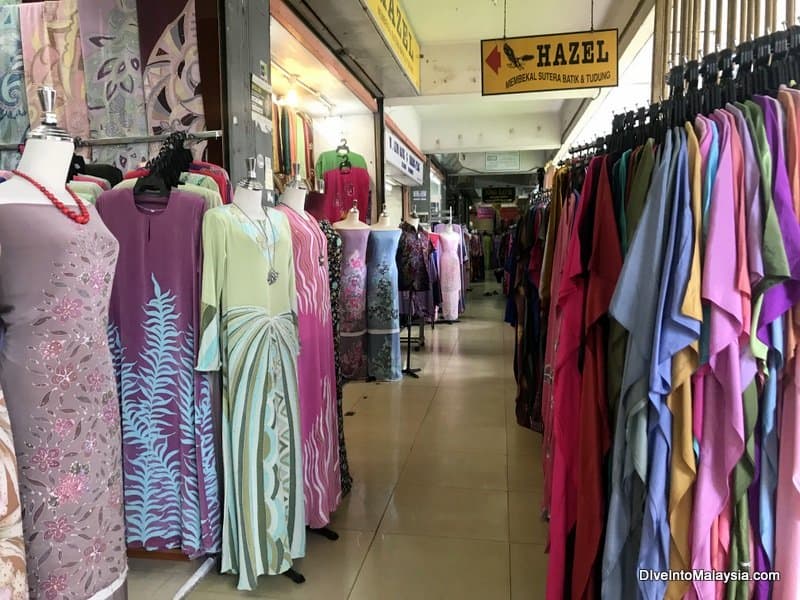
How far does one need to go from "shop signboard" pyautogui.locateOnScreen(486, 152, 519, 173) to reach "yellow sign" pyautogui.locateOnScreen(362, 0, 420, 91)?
7.41 meters

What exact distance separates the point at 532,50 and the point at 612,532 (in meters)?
4.32

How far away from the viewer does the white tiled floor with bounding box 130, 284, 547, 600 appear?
2408mm

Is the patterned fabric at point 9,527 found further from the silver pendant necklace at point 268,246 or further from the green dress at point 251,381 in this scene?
the silver pendant necklace at point 268,246

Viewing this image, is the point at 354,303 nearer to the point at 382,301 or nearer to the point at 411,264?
the point at 382,301

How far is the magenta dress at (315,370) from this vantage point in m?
2.64

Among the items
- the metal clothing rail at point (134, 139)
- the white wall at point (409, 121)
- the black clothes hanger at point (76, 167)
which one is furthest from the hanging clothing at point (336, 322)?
the white wall at point (409, 121)

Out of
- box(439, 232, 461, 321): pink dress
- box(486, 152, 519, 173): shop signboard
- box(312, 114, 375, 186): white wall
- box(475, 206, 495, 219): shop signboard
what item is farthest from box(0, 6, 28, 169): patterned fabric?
box(475, 206, 495, 219): shop signboard

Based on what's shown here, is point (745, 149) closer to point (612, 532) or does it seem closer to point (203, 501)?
point (612, 532)

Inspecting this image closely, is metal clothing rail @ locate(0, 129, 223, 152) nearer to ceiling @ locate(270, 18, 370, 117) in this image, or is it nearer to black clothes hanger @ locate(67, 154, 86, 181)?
black clothes hanger @ locate(67, 154, 86, 181)

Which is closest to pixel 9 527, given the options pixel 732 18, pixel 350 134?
pixel 732 18

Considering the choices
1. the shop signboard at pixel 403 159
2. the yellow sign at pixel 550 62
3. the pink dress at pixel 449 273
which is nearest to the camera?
the yellow sign at pixel 550 62

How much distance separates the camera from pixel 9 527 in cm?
114

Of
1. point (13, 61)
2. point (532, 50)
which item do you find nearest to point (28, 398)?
point (13, 61)

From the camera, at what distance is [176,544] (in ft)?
7.64
